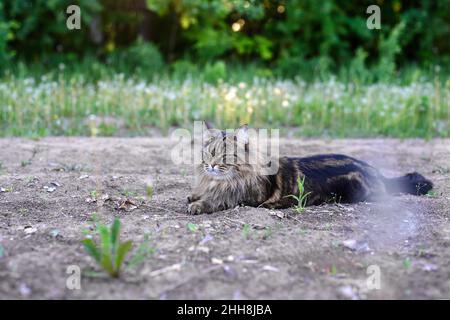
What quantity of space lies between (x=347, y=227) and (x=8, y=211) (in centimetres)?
289

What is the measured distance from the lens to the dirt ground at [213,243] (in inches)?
143

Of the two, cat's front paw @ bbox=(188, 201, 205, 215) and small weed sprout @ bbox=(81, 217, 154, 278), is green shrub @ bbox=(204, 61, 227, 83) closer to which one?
cat's front paw @ bbox=(188, 201, 205, 215)

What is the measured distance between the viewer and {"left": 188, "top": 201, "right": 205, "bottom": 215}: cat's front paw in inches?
202

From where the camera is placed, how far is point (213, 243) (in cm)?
425

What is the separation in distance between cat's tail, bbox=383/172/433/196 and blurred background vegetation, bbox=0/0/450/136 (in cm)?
651

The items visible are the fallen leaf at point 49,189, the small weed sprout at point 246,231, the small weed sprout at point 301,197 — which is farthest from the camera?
the fallen leaf at point 49,189

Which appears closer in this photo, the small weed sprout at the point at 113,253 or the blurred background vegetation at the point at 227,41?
the small weed sprout at the point at 113,253

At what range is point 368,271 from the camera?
12.8 ft

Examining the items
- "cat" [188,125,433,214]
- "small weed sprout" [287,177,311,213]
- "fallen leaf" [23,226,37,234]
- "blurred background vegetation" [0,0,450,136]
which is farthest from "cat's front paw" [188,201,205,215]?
"blurred background vegetation" [0,0,450,136]

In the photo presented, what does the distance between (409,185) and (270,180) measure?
1.51m

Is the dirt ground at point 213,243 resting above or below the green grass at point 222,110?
below

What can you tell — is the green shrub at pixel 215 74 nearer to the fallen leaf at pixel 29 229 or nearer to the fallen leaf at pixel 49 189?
the fallen leaf at pixel 49 189

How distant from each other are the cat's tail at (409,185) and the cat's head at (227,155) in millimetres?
1560

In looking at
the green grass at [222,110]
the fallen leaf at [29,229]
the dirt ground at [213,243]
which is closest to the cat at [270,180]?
the dirt ground at [213,243]
